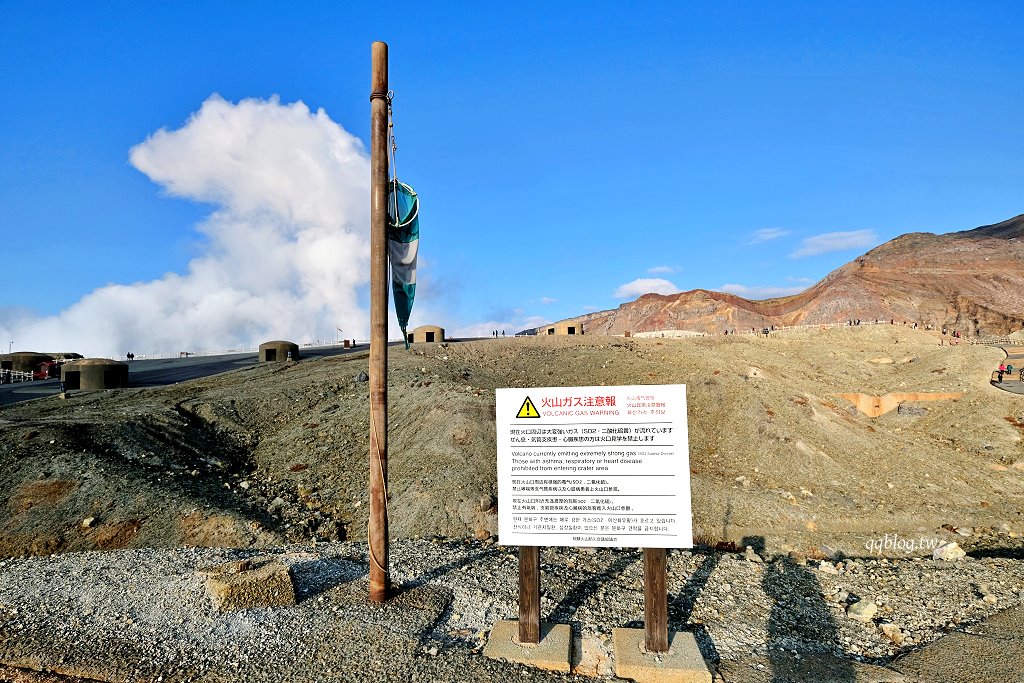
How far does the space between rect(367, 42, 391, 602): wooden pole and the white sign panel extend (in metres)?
1.88

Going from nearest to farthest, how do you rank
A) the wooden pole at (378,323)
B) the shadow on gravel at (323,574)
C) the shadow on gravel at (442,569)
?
1. the wooden pole at (378,323)
2. the shadow on gravel at (323,574)
3. the shadow on gravel at (442,569)

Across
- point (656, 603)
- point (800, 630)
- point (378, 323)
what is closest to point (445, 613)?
point (656, 603)

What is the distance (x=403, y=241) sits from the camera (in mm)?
7938

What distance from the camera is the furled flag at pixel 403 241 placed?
25.6 ft

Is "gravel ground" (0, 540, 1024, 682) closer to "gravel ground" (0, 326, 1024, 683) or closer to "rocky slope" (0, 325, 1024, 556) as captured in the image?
"gravel ground" (0, 326, 1024, 683)

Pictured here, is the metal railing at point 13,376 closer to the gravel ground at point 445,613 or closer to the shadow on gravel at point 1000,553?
the gravel ground at point 445,613

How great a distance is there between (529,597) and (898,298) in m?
72.7

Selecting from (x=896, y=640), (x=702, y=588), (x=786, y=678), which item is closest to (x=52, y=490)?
(x=702, y=588)

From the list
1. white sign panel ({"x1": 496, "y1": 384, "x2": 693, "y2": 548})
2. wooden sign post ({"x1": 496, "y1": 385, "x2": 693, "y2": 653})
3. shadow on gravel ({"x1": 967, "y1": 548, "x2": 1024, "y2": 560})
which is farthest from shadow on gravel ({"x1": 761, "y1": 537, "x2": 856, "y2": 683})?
shadow on gravel ({"x1": 967, "y1": 548, "x2": 1024, "y2": 560})

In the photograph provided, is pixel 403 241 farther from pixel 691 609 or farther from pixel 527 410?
pixel 691 609

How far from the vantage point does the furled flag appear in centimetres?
781

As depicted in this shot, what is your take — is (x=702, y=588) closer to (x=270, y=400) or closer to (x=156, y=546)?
(x=156, y=546)

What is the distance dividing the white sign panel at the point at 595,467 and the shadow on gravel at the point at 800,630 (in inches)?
77.8

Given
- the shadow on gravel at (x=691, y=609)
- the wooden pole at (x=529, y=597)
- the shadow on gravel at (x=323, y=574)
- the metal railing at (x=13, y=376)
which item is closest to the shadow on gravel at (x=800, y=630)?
the shadow on gravel at (x=691, y=609)
